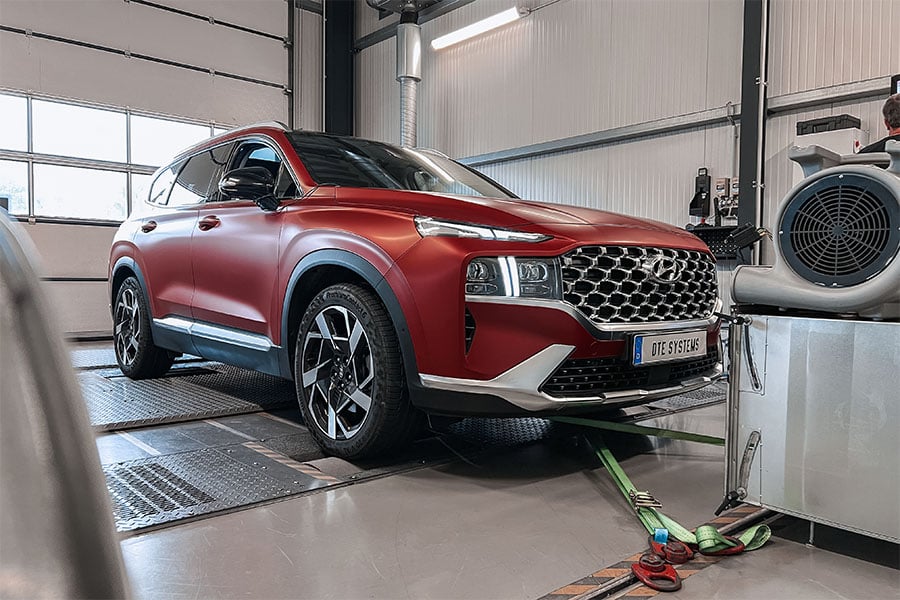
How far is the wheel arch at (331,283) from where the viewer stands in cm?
248

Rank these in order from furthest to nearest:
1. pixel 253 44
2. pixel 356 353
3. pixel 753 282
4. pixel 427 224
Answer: pixel 253 44, pixel 356 353, pixel 427 224, pixel 753 282

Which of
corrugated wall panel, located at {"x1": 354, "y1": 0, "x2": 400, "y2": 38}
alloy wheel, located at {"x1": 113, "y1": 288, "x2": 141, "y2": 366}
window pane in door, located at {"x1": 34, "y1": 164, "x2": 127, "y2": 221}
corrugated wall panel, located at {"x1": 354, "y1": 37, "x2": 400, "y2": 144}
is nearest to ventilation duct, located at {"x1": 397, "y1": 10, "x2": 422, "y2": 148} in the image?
corrugated wall panel, located at {"x1": 354, "y1": 37, "x2": 400, "y2": 144}

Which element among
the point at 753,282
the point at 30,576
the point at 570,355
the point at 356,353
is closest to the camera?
the point at 30,576

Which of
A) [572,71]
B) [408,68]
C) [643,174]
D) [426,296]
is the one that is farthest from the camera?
[408,68]

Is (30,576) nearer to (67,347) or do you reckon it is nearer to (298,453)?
(67,347)

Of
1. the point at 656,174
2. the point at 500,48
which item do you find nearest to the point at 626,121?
the point at 656,174

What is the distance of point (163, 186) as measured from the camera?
450 centimetres

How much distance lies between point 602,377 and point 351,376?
0.99 metres

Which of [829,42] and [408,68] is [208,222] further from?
[408,68]

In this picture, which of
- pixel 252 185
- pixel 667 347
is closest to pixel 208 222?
pixel 252 185

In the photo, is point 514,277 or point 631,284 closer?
point 514,277

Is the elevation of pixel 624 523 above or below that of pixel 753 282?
below

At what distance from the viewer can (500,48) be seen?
32.0 feet

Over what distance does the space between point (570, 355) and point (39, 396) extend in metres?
2.04
